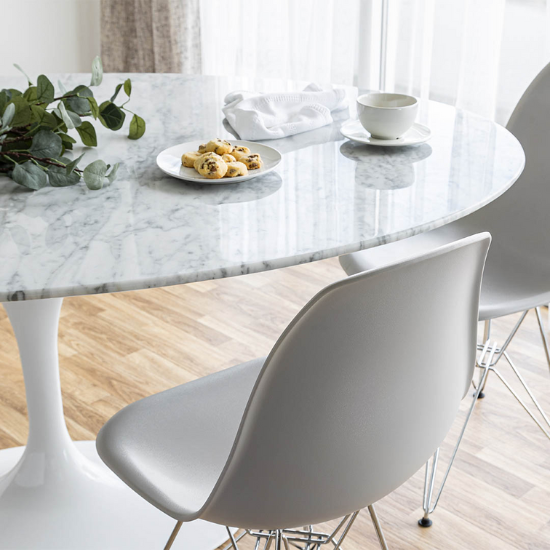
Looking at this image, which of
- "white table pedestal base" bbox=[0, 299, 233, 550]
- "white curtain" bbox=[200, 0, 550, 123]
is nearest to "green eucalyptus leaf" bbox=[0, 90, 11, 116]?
"white table pedestal base" bbox=[0, 299, 233, 550]

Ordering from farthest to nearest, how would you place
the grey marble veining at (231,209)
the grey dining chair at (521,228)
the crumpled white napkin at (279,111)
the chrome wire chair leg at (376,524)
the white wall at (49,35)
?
the white wall at (49,35), the grey dining chair at (521,228), the crumpled white napkin at (279,111), the chrome wire chair leg at (376,524), the grey marble veining at (231,209)

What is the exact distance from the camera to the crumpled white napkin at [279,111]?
1450 mm

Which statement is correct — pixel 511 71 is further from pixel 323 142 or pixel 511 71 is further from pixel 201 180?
pixel 201 180

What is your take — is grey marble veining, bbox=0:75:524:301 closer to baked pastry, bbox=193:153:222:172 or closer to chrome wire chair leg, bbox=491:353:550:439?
baked pastry, bbox=193:153:222:172

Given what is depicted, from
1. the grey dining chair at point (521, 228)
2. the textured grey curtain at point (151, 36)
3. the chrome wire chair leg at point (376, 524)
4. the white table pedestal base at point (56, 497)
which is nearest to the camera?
the chrome wire chair leg at point (376, 524)

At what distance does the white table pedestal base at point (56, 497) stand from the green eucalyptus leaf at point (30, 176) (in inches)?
16.9

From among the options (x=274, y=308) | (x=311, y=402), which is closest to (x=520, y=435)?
(x=274, y=308)

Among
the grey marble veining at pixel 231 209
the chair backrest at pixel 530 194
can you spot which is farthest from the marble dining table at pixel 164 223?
the chair backrest at pixel 530 194

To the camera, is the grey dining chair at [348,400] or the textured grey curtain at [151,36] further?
the textured grey curtain at [151,36]

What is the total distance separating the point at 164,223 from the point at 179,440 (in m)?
0.35

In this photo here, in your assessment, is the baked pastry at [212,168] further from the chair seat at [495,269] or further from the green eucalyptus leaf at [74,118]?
the chair seat at [495,269]

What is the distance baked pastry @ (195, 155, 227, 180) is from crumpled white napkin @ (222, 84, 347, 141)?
244 mm

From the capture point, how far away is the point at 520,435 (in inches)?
77.8

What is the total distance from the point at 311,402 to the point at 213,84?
3.93 feet
